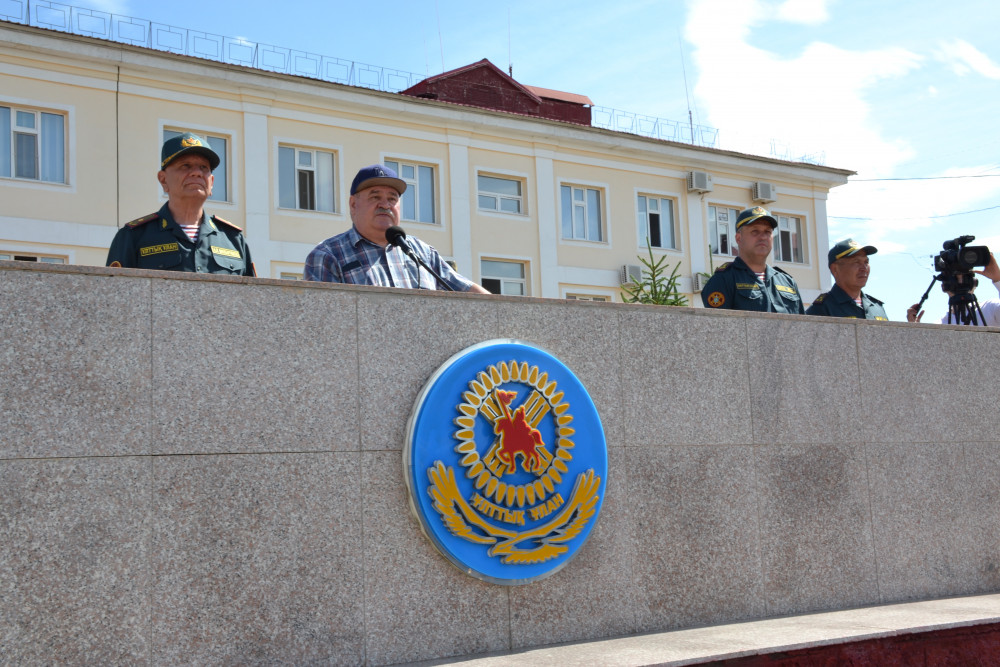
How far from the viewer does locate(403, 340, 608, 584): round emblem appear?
3967 millimetres

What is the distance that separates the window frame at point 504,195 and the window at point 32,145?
342 inches

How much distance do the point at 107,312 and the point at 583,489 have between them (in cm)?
196

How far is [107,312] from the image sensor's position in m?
3.47

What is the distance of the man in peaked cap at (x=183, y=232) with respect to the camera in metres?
4.28

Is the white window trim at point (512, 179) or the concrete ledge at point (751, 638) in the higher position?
the white window trim at point (512, 179)

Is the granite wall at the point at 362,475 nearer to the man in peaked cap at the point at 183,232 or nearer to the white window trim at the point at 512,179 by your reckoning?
the man in peaked cap at the point at 183,232

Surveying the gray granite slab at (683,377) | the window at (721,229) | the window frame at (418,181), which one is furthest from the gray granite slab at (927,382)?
the window at (721,229)

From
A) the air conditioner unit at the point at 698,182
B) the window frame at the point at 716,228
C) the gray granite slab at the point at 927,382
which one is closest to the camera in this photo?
the gray granite slab at the point at 927,382

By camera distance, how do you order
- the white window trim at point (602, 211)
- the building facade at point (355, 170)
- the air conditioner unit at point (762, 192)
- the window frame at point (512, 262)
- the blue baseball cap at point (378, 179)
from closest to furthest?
the blue baseball cap at point (378, 179) → the building facade at point (355, 170) → the window frame at point (512, 262) → the white window trim at point (602, 211) → the air conditioner unit at point (762, 192)

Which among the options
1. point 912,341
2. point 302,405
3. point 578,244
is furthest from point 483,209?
point 302,405

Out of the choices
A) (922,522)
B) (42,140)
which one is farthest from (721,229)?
(922,522)

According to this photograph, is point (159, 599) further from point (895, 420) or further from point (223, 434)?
point (895, 420)

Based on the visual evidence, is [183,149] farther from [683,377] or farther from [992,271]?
[992,271]

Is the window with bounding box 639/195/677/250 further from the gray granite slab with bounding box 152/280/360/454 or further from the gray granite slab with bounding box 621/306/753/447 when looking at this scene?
the gray granite slab with bounding box 152/280/360/454
